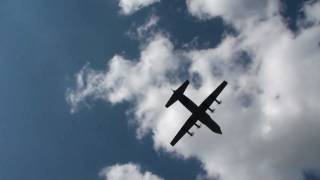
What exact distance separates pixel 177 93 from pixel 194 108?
253 inches

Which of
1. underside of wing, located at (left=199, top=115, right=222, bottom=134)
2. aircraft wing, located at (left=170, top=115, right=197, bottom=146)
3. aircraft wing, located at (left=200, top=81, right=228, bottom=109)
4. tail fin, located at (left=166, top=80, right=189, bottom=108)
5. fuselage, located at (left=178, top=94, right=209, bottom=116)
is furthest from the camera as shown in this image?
aircraft wing, located at (left=170, top=115, right=197, bottom=146)

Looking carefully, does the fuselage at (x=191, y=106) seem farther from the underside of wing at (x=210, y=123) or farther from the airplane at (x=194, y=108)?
the underside of wing at (x=210, y=123)

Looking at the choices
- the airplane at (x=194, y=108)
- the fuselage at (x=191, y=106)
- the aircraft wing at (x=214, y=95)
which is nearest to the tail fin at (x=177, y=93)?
the airplane at (x=194, y=108)

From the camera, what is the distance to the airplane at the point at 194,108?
89.1 m

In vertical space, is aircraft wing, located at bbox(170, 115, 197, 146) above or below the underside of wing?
above

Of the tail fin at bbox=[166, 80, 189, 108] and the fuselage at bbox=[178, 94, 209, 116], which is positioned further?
the fuselage at bbox=[178, 94, 209, 116]

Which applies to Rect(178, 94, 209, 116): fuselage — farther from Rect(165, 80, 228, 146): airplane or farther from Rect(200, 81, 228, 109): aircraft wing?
Rect(200, 81, 228, 109): aircraft wing

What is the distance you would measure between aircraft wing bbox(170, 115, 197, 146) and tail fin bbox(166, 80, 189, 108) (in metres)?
9.06

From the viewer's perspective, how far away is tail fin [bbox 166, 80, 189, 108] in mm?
88500

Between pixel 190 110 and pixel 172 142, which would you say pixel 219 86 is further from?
pixel 172 142

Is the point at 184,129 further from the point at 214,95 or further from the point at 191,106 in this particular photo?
the point at 214,95

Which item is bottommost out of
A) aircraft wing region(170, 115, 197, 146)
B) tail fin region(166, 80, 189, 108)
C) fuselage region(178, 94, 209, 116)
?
tail fin region(166, 80, 189, 108)

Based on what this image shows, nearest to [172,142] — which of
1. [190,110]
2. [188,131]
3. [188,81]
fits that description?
[188,131]

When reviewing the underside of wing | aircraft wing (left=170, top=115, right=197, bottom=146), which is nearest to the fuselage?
the underside of wing
